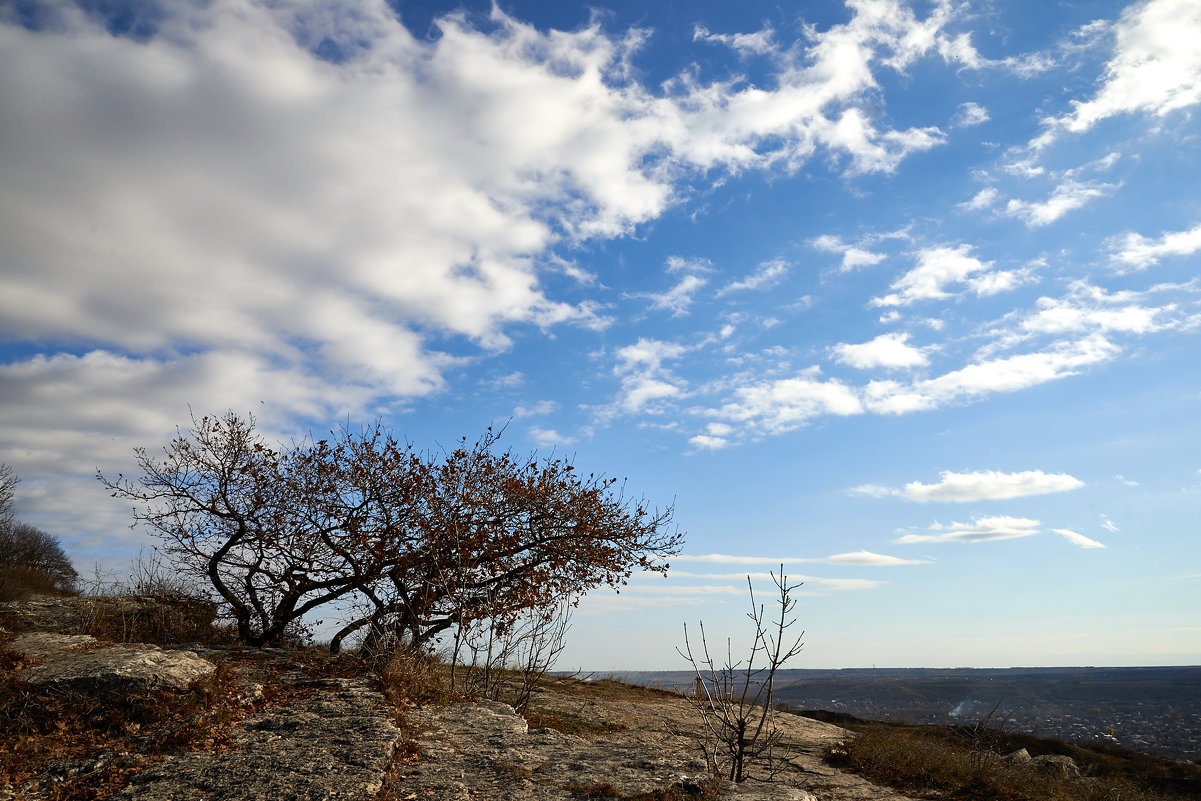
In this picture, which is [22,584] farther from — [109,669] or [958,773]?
[958,773]

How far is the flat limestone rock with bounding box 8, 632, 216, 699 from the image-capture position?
6.54 meters

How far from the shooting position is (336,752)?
6.00m

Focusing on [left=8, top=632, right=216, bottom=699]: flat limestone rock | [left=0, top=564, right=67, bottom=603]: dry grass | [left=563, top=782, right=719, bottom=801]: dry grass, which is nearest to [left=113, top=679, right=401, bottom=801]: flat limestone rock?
[left=8, top=632, right=216, bottom=699]: flat limestone rock

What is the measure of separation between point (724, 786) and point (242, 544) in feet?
30.2

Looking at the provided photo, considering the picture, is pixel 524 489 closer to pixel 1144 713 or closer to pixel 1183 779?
pixel 1183 779

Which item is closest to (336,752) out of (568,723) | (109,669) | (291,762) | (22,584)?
(291,762)

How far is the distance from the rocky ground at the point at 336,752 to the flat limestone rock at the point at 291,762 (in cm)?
1

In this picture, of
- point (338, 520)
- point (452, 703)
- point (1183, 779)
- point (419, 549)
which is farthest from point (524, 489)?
point (1183, 779)

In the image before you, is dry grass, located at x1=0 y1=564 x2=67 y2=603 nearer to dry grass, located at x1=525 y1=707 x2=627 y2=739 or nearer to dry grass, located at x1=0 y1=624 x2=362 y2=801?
dry grass, located at x1=0 y1=624 x2=362 y2=801

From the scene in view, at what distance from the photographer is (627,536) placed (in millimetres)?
13117

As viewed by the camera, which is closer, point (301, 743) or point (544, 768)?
point (301, 743)

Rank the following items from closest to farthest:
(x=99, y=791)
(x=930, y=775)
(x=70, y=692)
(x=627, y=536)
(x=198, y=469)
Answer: (x=99, y=791), (x=70, y=692), (x=930, y=775), (x=198, y=469), (x=627, y=536)

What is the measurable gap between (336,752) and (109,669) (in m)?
2.71

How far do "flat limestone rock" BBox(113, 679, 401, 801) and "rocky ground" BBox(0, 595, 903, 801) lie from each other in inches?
0.5
